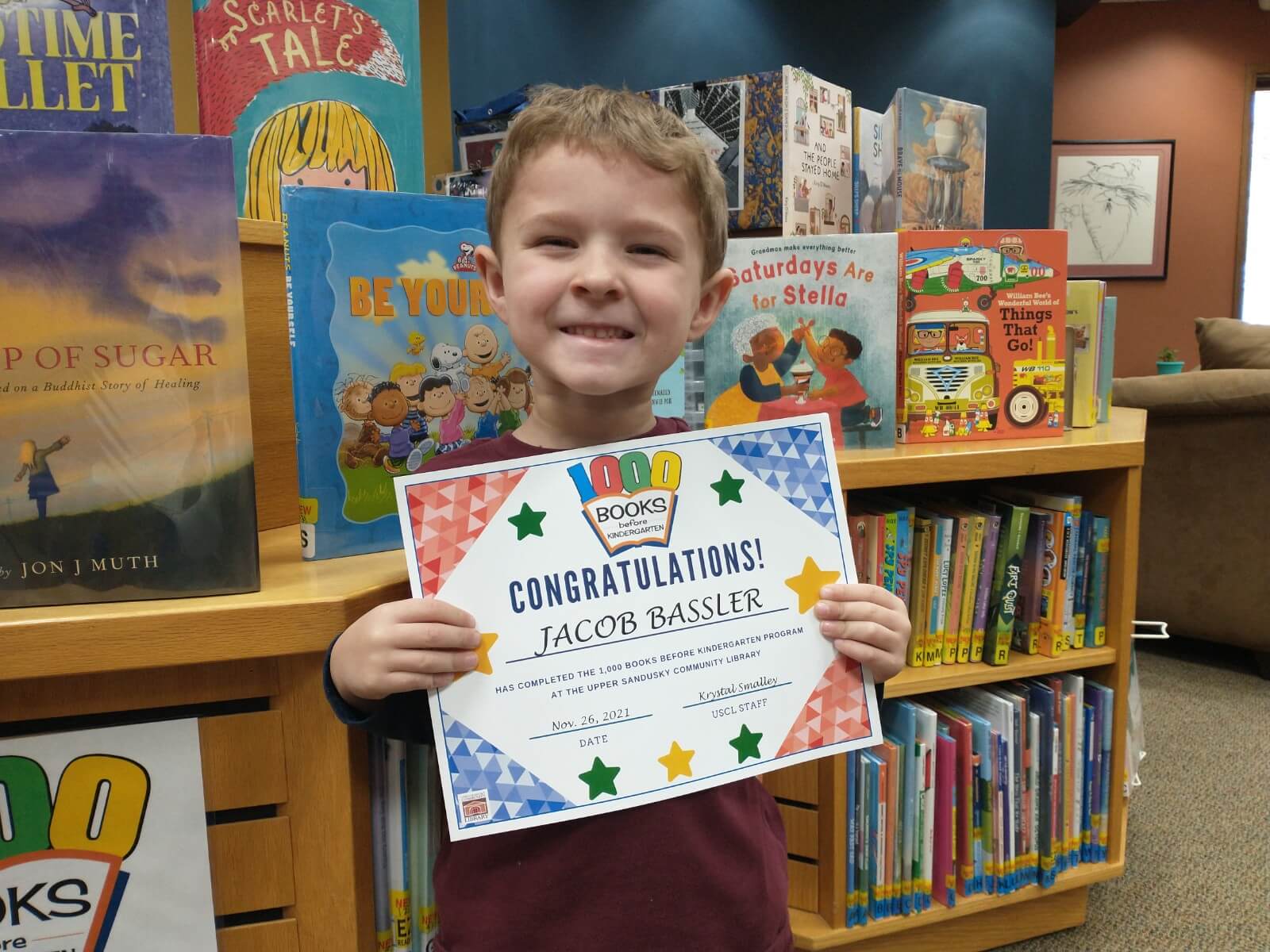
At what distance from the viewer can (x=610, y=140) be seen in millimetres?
767

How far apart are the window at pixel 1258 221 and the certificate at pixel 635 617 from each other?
656 cm

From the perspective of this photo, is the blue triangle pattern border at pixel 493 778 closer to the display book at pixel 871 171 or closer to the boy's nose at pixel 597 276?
the boy's nose at pixel 597 276

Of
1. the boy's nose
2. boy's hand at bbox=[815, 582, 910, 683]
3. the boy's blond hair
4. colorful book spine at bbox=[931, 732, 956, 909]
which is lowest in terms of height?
colorful book spine at bbox=[931, 732, 956, 909]

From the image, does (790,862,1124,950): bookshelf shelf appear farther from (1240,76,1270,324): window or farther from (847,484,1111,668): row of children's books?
(1240,76,1270,324): window

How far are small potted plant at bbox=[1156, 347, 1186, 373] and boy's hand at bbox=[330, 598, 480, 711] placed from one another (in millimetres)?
5459

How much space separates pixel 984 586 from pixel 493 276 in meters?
1.03

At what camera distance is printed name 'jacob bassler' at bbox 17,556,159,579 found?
74 centimetres

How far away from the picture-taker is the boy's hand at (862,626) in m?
→ 0.83

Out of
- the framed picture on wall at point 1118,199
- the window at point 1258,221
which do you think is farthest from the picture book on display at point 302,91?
the window at point 1258,221

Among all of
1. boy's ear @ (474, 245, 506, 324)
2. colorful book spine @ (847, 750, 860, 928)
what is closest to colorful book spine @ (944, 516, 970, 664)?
colorful book spine @ (847, 750, 860, 928)

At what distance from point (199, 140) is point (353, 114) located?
1.04 feet

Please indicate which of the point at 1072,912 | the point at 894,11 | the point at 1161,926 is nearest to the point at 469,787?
the point at 1072,912

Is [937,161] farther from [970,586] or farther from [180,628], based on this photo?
[180,628]

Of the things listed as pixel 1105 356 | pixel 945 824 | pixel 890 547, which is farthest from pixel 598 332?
pixel 1105 356
